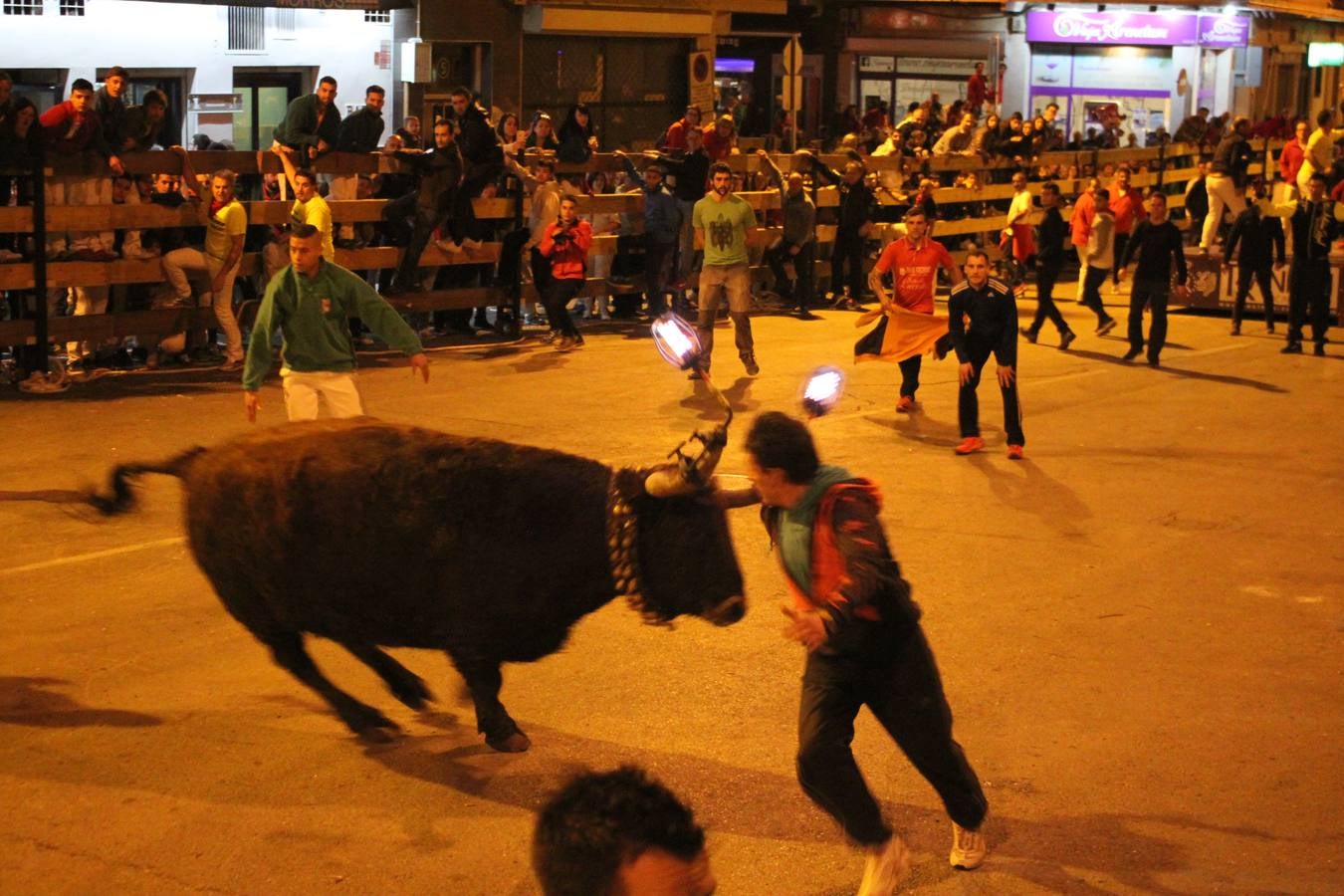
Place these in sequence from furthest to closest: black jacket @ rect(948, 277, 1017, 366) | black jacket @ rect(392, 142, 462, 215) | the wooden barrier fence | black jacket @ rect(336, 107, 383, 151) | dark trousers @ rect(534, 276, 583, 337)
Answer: dark trousers @ rect(534, 276, 583, 337), black jacket @ rect(392, 142, 462, 215), black jacket @ rect(336, 107, 383, 151), the wooden barrier fence, black jacket @ rect(948, 277, 1017, 366)

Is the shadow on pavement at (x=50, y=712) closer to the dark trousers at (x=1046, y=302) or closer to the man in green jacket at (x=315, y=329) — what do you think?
the man in green jacket at (x=315, y=329)

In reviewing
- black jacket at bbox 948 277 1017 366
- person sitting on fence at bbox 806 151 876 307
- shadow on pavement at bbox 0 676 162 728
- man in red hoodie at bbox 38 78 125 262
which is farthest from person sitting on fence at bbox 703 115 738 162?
shadow on pavement at bbox 0 676 162 728

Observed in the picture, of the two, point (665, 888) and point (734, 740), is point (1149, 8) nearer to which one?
point (734, 740)

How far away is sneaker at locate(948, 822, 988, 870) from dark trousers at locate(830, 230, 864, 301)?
55.7 feet

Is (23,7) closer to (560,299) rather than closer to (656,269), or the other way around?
(560,299)

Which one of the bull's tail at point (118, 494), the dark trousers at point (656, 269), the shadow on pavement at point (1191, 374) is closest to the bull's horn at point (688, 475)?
the bull's tail at point (118, 494)

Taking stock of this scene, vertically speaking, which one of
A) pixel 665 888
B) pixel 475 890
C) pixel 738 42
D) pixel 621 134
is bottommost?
pixel 475 890

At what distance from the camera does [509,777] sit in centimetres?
638

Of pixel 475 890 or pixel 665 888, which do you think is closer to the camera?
pixel 665 888

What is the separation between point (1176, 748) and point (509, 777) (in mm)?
2647

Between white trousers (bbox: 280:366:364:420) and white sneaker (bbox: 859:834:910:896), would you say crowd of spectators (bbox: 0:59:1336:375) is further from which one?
white sneaker (bbox: 859:834:910:896)

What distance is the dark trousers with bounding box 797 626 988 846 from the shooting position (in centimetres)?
526

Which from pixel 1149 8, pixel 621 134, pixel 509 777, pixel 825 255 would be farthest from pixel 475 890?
pixel 1149 8

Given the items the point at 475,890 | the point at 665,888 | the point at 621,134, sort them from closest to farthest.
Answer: the point at 665,888
the point at 475,890
the point at 621,134
